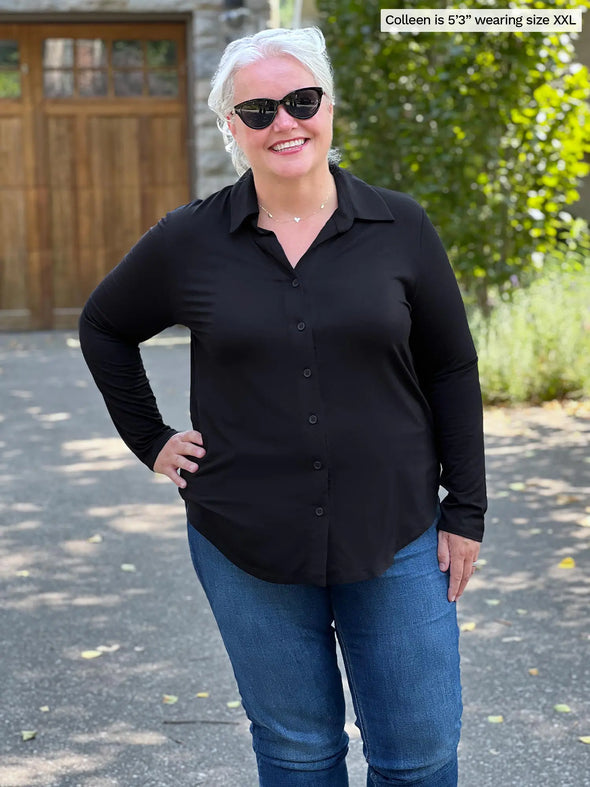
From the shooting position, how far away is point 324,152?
2.29m

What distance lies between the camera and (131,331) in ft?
8.42

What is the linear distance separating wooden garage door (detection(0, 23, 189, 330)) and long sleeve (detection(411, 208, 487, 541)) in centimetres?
968

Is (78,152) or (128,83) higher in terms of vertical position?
(128,83)

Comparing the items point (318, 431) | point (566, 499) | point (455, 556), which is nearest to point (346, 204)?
point (318, 431)

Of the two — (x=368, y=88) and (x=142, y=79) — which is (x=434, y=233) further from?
(x=142, y=79)

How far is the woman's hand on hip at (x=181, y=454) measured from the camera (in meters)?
2.42

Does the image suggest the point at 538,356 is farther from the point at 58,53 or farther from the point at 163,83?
the point at 58,53

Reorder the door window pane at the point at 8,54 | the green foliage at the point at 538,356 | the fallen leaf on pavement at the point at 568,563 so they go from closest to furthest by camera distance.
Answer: the fallen leaf on pavement at the point at 568,563 → the green foliage at the point at 538,356 → the door window pane at the point at 8,54

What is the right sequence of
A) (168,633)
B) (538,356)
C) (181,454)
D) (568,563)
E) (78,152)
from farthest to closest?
1. (78,152)
2. (538,356)
3. (568,563)
4. (168,633)
5. (181,454)

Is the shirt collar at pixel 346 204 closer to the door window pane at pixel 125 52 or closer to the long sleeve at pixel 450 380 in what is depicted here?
the long sleeve at pixel 450 380

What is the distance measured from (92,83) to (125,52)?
1.49 feet

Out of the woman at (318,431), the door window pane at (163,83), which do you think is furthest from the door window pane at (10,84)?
the woman at (318,431)

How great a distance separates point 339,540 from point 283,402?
0.29 m

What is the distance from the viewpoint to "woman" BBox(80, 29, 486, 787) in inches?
87.4
